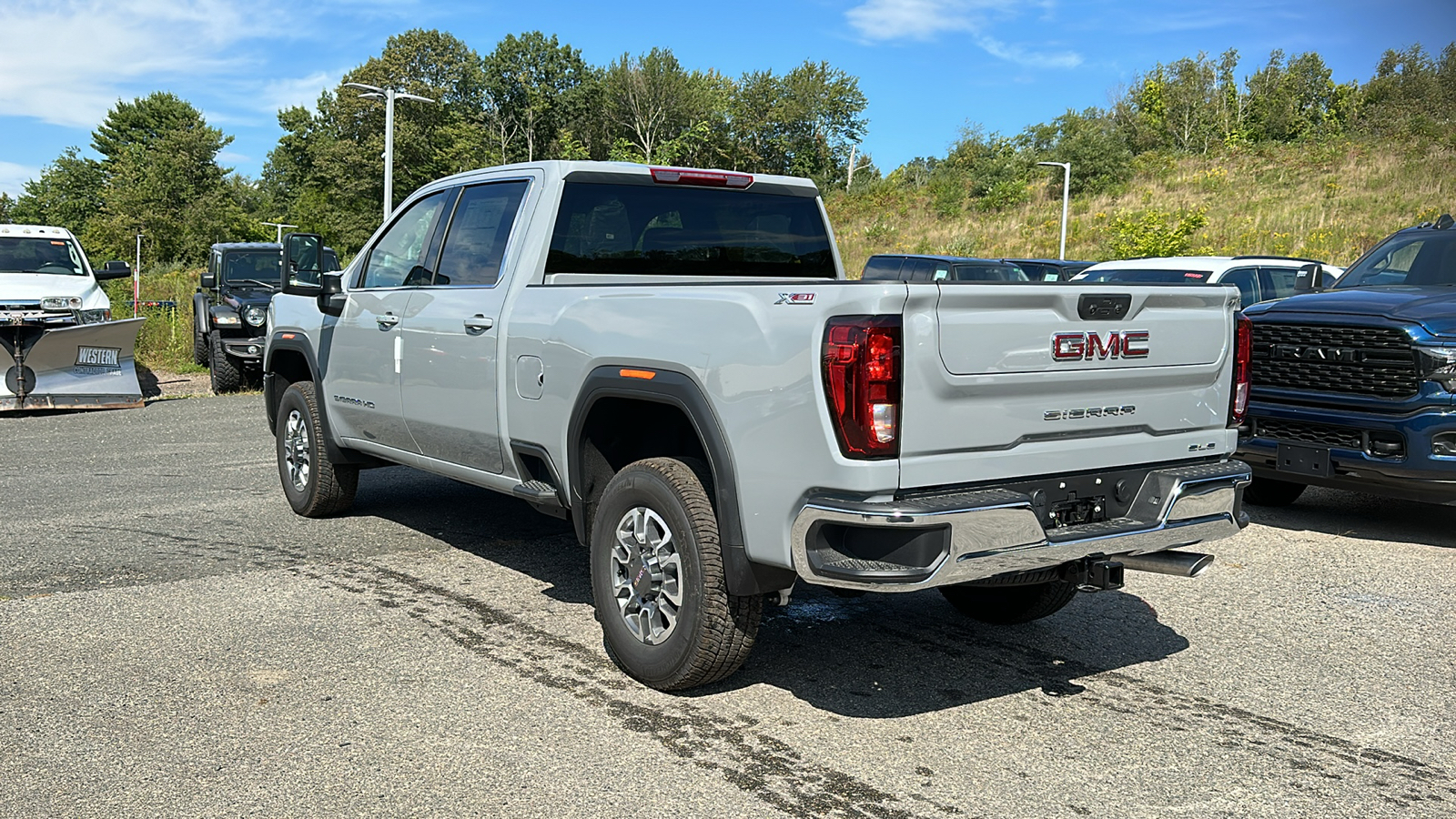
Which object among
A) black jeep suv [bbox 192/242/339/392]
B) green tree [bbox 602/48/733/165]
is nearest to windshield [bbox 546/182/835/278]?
black jeep suv [bbox 192/242/339/392]

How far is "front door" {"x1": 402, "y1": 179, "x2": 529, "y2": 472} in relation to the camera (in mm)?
5406

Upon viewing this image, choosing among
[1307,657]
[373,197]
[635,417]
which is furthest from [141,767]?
[373,197]

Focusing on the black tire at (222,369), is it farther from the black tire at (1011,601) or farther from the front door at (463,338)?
the black tire at (1011,601)

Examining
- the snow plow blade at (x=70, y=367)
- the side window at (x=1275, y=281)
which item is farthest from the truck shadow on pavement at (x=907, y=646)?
the snow plow blade at (x=70, y=367)

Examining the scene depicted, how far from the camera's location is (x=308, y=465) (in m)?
7.40

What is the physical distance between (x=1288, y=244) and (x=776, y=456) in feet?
115

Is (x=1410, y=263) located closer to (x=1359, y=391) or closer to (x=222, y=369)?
(x=1359, y=391)

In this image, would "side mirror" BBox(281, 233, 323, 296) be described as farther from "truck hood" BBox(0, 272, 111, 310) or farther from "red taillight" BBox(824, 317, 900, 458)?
"truck hood" BBox(0, 272, 111, 310)

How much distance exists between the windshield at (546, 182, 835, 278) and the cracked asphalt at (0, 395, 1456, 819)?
1668mm

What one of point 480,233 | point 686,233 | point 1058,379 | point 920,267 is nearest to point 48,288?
point 480,233

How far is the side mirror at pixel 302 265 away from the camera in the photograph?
6707mm

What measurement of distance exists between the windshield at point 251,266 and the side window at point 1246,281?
1275 centimetres

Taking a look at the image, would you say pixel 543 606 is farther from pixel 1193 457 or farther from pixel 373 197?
pixel 373 197

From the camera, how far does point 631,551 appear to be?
4488 mm
